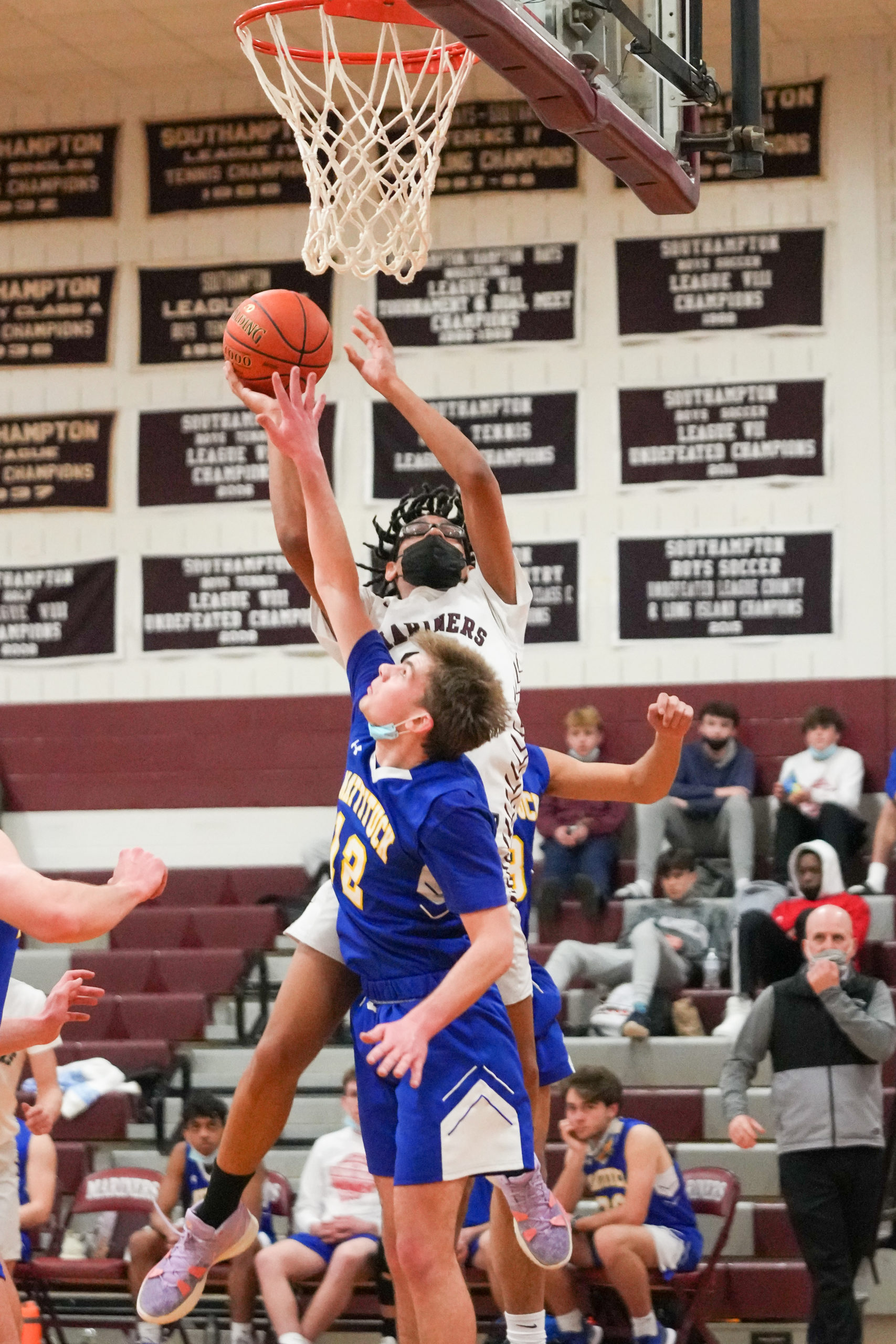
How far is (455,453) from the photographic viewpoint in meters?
4.59

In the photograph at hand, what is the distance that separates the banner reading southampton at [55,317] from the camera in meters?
11.9

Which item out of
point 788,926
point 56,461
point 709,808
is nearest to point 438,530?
point 788,926

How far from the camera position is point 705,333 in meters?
11.1

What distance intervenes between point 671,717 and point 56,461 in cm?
795

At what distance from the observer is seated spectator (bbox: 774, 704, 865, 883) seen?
32.2 ft

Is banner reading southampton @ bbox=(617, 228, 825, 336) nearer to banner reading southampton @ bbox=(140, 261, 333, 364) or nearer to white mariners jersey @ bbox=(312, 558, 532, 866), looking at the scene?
banner reading southampton @ bbox=(140, 261, 333, 364)

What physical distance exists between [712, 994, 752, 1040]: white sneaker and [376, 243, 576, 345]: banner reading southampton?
444cm

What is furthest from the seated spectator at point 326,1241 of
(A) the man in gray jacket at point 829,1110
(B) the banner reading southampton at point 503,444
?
(B) the banner reading southampton at point 503,444

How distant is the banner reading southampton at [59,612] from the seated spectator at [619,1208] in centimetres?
549

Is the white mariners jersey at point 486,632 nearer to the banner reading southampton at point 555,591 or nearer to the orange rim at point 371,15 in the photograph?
the orange rim at point 371,15

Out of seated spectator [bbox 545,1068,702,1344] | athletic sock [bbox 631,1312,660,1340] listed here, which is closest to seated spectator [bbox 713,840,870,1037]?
seated spectator [bbox 545,1068,702,1344]

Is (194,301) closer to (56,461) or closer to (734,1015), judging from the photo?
(56,461)

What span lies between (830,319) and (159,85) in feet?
15.5

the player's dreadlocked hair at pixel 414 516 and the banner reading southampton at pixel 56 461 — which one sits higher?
the banner reading southampton at pixel 56 461
